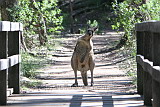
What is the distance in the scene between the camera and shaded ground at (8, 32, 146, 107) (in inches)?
329

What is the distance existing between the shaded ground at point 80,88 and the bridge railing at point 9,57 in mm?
328

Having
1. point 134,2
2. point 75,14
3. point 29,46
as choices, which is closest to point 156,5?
point 134,2

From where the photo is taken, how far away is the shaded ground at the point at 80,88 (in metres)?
8.35

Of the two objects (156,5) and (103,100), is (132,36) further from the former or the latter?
(103,100)

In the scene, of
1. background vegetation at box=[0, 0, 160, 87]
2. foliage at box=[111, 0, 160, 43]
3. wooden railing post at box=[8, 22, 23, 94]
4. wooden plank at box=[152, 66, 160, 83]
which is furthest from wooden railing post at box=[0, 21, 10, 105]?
foliage at box=[111, 0, 160, 43]

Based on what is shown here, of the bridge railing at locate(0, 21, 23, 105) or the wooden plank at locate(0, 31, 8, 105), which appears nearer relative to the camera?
the bridge railing at locate(0, 21, 23, 105)

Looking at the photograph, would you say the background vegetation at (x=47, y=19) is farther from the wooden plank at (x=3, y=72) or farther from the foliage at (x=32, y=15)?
A: the wooden plank at (x=3, y=72)

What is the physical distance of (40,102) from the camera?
27.4 feet

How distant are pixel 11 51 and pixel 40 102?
1.51 m

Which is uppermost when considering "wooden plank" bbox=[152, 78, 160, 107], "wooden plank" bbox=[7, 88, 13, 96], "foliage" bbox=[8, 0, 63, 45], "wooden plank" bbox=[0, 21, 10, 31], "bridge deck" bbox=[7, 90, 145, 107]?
"foliage" bbox=[8, 0, 63, 45]

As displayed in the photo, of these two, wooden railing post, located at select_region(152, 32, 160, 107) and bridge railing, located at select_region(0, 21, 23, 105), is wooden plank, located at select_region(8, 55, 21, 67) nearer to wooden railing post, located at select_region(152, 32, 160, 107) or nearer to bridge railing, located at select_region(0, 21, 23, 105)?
bridge railing, located at select_region(0, 21, 23, 105)

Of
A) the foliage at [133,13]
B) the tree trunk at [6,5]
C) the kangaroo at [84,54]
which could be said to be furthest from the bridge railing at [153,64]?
the tree trunk at [6,5]

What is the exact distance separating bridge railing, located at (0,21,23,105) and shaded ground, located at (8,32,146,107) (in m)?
0.33

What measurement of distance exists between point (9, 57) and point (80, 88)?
3.57 m
